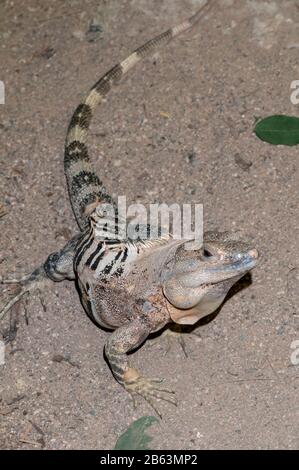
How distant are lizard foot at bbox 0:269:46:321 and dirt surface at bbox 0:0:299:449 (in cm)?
9

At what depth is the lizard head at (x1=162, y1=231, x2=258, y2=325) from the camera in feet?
15.1

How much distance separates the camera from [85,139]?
21.4ft

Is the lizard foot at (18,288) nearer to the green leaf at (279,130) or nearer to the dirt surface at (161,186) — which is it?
the dirt surface at (161,186)

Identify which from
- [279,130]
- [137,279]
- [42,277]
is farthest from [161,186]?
[137,279]

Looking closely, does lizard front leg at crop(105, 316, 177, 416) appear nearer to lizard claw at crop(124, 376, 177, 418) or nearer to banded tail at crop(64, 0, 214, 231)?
lizard claw at crop(124, 376, 177, 418)

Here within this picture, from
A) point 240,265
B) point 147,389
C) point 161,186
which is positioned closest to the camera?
point 240,265

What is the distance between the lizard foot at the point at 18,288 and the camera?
5832mm

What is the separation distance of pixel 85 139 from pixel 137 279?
181 centimetres

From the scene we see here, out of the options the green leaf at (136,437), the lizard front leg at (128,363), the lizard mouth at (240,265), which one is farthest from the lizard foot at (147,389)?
the lizard mouth at (240,265)

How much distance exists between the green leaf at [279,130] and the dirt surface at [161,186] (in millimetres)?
76

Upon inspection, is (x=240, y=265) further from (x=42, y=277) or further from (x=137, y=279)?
(x=42, y=277)
